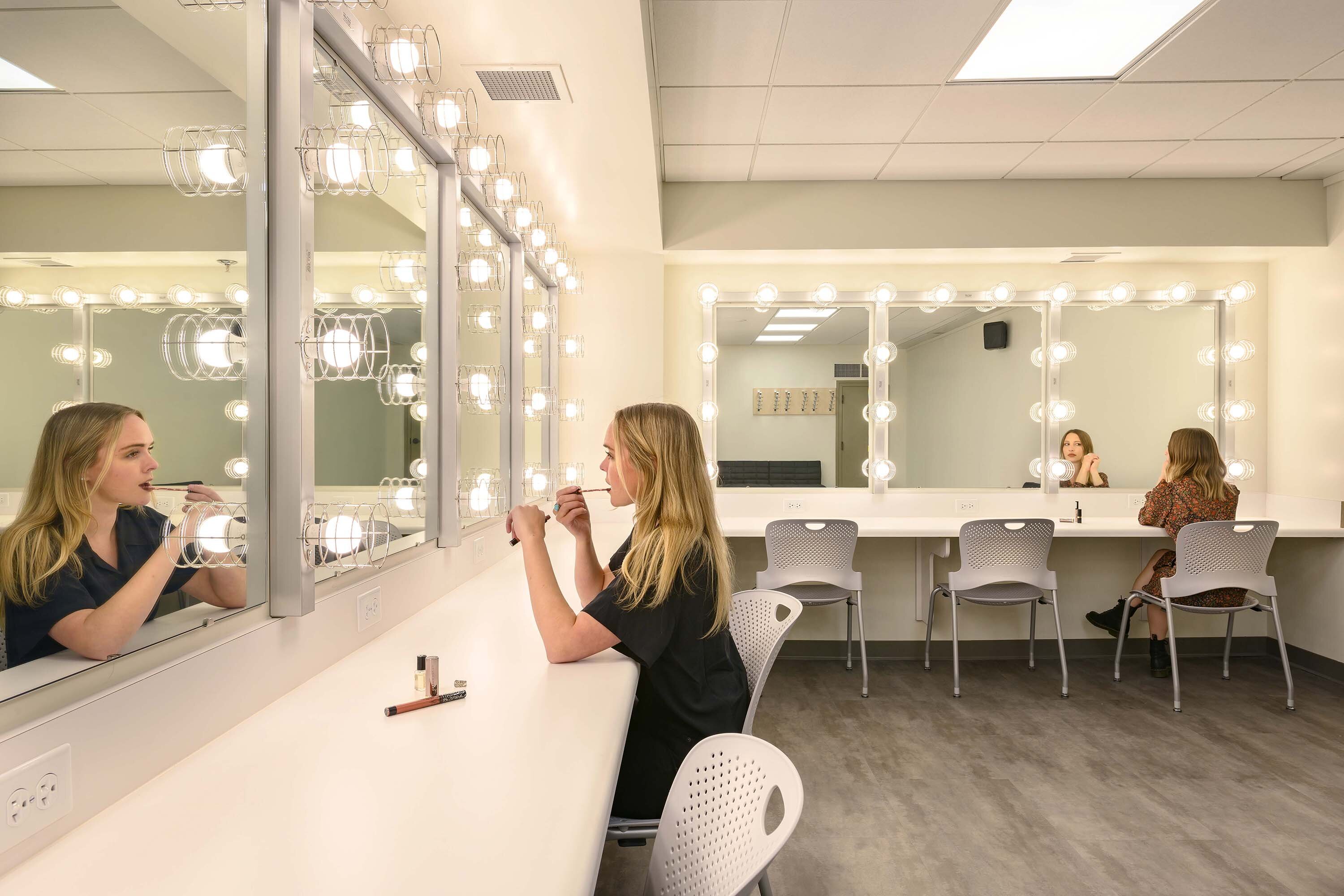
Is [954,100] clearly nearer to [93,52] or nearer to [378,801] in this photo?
[93,52]

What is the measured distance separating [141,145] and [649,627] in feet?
3.65

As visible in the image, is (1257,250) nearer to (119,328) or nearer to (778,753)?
(778,753)

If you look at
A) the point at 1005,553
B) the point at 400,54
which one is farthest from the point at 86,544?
the point at 1005,553

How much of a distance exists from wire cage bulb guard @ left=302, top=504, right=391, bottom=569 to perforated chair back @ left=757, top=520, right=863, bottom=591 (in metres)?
2.33

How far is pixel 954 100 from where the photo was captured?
304cm

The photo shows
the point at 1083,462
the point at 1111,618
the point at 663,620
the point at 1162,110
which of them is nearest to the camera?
the point at 663,620

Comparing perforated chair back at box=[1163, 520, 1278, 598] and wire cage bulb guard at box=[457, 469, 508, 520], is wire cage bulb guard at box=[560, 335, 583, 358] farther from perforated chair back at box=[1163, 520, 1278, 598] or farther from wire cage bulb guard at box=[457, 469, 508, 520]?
perforated chair back at box=[1163, 520, 1278, 598]

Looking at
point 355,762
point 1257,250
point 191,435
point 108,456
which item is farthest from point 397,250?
point 1257,250

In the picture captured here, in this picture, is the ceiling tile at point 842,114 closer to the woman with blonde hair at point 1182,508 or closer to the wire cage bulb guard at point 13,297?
the woman with blonde hair at point 1182,508

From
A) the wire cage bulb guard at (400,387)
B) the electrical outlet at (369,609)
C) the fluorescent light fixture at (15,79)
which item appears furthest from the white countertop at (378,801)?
the fluorescent light fixture at (15,79)

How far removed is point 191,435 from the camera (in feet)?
3.73

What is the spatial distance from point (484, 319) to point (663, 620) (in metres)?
1.61

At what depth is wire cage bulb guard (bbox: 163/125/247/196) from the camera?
3.64ft

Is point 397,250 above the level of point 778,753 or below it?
above
